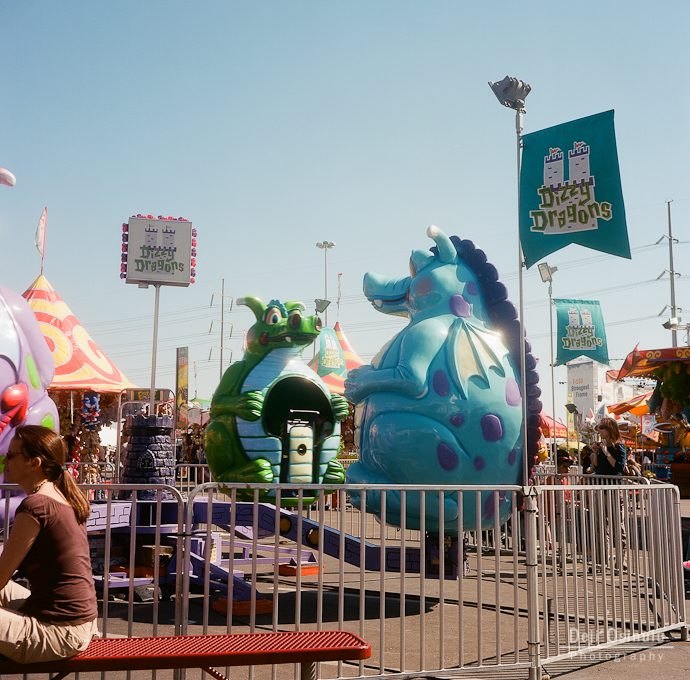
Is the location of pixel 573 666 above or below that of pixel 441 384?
below

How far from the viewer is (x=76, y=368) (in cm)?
1933

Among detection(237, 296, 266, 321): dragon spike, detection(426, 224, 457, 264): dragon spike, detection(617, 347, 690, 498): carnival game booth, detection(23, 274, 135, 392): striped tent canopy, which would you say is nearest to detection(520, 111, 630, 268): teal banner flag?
detection(426, 224, 457, 264): dragon spike

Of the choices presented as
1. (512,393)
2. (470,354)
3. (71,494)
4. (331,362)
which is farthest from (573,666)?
(331,362)

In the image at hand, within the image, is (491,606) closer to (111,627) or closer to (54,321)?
(111,627)

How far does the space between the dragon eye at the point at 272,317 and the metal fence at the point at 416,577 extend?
316 cm

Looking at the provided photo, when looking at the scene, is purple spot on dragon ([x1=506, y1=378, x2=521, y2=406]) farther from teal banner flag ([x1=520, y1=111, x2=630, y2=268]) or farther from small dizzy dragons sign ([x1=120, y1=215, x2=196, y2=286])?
small dizzy dragons sign ([x1=120, y1=215, x2=196, y2=286])

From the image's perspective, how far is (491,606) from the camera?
7.61 metres

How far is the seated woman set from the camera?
3428mm

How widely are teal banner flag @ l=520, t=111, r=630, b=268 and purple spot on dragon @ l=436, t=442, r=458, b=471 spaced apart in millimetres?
1808

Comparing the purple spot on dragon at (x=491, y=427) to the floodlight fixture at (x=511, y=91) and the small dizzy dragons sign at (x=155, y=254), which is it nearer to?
the floodlight fixture at (x=511, y=91)

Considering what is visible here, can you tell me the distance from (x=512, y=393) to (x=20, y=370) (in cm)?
486

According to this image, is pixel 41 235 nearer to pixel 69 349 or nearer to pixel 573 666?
pixel 69 349

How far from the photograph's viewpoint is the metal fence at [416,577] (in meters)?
4.86

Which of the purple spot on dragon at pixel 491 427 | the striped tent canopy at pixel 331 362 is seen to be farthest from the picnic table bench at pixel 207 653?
the striped tent canopy at pixel 331 362
